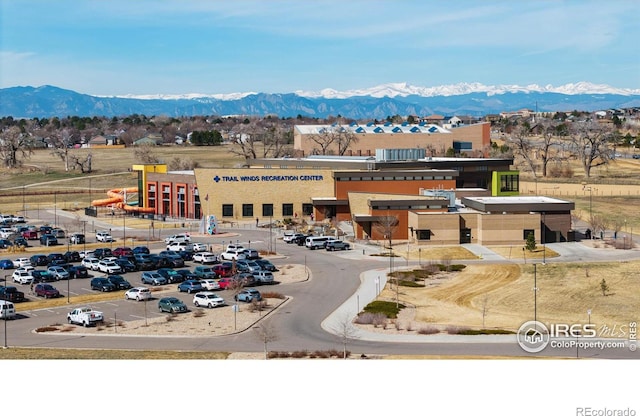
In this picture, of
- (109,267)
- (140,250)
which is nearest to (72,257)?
(140,250)

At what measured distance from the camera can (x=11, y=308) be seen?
48.3 m

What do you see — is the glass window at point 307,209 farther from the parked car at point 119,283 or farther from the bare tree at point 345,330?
the bare tree at point 345,330

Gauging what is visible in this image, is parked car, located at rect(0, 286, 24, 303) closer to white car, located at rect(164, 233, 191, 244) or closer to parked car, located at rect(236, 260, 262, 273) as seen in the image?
parked car, located at rect(236, 260, 262, 273)

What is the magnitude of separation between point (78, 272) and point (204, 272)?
919cm

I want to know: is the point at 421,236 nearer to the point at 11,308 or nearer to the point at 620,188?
the point at 11,308

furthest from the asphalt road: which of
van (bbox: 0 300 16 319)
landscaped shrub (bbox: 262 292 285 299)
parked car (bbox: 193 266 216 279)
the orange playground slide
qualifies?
the orange playground slide

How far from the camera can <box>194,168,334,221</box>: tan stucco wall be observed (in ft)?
307

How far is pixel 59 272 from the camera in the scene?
6016cm

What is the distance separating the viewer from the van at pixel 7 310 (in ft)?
157

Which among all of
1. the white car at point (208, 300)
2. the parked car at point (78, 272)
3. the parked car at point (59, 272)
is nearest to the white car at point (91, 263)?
the parked car at point (78, 272)

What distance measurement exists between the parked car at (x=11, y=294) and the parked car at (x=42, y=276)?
18.6ft

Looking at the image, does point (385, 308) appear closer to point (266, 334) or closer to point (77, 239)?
point (266, 334)

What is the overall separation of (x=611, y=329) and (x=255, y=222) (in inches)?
2117

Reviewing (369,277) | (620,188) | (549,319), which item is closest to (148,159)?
(620,188)
